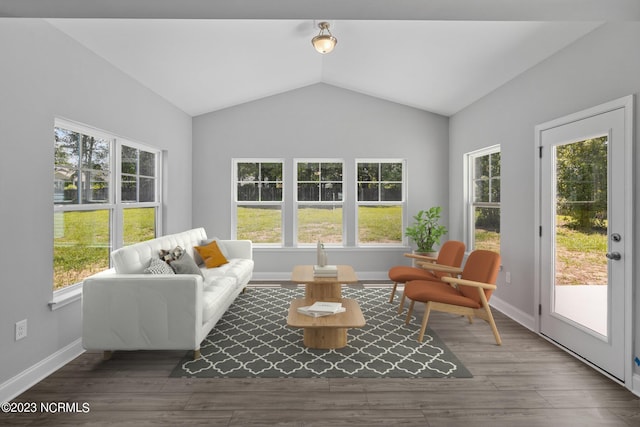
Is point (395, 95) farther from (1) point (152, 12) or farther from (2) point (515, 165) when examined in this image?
(1) point (152, 12)

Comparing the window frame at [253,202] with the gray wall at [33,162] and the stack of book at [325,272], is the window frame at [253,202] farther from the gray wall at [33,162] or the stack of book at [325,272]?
the gray wall at [33,162]

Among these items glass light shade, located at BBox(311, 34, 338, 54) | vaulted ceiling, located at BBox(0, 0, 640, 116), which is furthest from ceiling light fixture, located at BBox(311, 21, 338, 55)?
vaulted ceiling, located at BBox(0, 0, 640, 116)

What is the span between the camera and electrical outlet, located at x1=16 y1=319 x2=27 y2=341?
8.02 ft

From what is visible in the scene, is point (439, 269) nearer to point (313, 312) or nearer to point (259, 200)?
point (313, 312)

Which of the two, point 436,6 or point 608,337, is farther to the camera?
point 608,337

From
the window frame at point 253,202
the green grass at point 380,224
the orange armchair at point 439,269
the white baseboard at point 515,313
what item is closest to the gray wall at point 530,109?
the white baseboard at point 515,313

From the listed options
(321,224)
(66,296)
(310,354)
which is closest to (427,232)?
(321,224)

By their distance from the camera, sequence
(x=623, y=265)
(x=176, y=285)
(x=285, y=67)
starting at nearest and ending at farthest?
(x=623, y=265)
(x=176, y=285)
(x=285, y=67)

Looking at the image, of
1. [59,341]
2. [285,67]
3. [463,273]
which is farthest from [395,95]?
[59,341]

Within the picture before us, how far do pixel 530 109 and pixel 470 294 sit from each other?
1970 mm

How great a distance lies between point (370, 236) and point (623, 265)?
145 inches

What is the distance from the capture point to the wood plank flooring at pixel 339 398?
2.13 meters

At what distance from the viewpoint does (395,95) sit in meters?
5.46

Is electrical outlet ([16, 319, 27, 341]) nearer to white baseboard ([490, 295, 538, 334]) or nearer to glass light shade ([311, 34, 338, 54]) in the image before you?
glass light shade ([311, 34, 338, 54])
